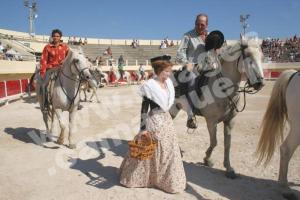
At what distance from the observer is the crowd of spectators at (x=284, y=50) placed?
30.7 metres

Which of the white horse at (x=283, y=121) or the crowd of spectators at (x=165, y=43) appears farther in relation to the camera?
the crowd of spectators at (x=165, y=43)

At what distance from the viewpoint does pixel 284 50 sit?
32906mm

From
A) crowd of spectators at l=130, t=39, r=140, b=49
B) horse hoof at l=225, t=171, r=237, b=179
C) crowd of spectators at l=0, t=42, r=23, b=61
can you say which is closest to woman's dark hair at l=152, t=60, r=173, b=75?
horse hoof at l=225, t=171, r=237, b=179

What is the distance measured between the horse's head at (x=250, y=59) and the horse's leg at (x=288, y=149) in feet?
2.20

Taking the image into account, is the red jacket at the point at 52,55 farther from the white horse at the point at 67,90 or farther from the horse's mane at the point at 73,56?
the horse's mane at the point at 73,56

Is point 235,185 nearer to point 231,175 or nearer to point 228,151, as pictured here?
point 231,175

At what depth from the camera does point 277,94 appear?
4.60 m

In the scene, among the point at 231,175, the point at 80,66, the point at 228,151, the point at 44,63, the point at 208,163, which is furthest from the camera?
the point at 44,63

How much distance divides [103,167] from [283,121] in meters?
2.61

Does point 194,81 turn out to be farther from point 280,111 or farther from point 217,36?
point 280,111

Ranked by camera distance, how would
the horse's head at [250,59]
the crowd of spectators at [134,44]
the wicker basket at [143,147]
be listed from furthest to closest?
1. the crowd of spectators at [134,44]
2. the horse's head at [250,59]
3. the wicker basket at [143,147]

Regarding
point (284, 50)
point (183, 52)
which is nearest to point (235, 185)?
point (183, 52)

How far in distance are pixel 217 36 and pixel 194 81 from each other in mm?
743

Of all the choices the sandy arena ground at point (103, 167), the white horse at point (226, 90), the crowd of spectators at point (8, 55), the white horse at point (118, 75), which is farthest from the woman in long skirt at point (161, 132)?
the white horse at point (118, 75)
